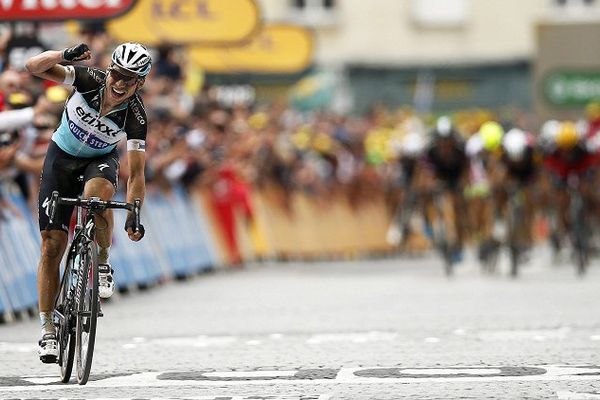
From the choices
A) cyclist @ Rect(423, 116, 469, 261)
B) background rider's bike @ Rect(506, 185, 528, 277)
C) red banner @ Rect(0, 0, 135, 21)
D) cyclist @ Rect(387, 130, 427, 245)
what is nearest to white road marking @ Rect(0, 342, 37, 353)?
red banner @ Rect(0, 0, 135, 21)

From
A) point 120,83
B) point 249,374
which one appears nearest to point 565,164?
point 249,374

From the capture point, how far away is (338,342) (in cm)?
1323

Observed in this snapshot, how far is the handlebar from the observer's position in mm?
10398

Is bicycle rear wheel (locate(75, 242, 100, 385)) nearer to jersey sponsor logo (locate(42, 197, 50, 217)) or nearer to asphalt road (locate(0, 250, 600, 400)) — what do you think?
asphalt road (locate(0, 250, 600, 400))

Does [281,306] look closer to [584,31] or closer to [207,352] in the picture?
[207,352]

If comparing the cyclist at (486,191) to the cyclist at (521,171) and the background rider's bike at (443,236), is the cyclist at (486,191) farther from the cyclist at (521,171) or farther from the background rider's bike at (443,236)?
the background rider's bike at (443,236)

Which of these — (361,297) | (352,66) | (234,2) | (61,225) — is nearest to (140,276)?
(361,297)

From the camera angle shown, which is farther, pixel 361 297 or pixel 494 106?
pixel 494 106

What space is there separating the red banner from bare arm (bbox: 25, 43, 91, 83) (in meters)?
7.73

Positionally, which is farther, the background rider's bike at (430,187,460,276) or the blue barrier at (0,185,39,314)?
the background rider's bike at (430,187,460,276)

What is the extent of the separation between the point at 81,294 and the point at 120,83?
1.23m

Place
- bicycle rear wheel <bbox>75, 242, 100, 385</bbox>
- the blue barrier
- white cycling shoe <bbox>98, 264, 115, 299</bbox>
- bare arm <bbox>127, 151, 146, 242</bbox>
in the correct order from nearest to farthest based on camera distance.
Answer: bicycle rear wheel <bbox>75, 242, 100, 385</bbox>
white cycling shoe <bbox>98, 264, 115, 299</bbox>
bare arm <bbox>127, 151, 146, 242</bbox>
the blue barrier

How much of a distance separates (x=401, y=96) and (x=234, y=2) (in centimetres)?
2524

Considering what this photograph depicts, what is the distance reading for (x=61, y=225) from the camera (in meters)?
11.1
